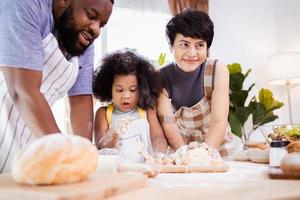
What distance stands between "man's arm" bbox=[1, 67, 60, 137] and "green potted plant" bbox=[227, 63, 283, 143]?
7.17 feet

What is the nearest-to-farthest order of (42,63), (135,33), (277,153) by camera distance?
(277,153), (42,63), (135,33)

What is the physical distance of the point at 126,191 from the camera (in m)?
0.52

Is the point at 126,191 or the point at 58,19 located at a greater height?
the point at 58,19

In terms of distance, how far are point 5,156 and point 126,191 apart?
572 millimetres

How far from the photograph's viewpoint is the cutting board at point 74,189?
1.42 feet

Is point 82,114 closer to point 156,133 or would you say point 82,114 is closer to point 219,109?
point 156,133

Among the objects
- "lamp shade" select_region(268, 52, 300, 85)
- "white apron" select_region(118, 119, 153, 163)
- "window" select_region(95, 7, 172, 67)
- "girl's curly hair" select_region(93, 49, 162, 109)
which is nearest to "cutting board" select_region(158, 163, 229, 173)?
"white apron" select_region(118, 119, 153, 163)

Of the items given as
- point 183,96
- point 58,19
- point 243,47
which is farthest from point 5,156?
point 243,47

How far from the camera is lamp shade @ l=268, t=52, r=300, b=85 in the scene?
2.93 m

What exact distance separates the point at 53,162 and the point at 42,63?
0.46 meters

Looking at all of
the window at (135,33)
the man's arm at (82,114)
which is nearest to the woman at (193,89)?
the man's arm at (82,114)

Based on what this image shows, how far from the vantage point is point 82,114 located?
1188 mm

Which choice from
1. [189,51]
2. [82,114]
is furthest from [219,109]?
[82,114]

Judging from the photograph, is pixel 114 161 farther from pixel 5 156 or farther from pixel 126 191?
pixel 5 156
